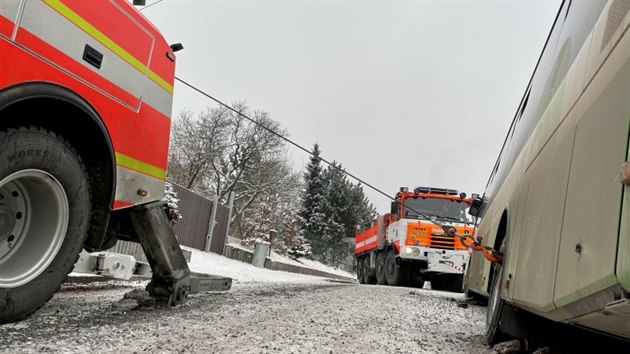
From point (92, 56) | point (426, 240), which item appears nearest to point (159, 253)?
point (92, 56)

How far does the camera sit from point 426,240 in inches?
480

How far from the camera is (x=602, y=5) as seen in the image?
79.0 inches

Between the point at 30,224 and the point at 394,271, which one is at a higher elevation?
the point at 30,224

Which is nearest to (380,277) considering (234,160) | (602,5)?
(602,5)

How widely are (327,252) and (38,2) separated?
153ft

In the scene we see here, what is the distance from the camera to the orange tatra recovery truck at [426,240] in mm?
12164

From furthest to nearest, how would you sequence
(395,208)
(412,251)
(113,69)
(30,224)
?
(395,208), (412,251), (113,69), (30,224)

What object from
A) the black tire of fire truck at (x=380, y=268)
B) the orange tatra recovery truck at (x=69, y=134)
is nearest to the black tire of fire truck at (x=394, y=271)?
the black tire of fire truck at (x=380, y=268)

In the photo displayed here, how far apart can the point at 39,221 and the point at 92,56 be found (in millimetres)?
1069

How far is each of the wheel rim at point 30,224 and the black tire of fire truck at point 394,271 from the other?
437 inches

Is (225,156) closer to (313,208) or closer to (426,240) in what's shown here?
(313,208)

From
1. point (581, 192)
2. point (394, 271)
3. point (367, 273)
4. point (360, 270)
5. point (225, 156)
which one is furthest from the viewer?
point (225, 156)

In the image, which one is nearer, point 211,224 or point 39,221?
point 39,221

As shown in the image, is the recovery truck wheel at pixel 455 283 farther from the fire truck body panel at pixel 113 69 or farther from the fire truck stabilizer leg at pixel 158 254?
the fire truck body panel at pixel 113 69
